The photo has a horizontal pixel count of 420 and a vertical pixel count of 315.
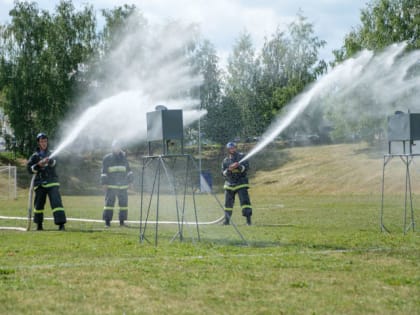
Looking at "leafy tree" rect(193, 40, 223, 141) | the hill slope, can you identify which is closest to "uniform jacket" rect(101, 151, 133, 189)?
the hill slope

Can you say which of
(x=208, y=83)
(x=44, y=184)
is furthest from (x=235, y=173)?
(x=208, y=83)

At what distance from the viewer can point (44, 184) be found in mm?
16125

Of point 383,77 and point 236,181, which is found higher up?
point 383,77

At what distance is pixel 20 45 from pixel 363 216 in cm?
3818

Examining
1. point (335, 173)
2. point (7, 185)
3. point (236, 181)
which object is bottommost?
point (7, 185)

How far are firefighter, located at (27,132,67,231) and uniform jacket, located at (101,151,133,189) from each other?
1.37 metres

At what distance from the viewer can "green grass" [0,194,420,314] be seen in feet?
23.5

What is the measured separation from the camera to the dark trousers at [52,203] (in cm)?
1605

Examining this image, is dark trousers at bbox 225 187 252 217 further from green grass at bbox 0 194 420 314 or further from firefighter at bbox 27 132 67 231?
firefighter at bbox 27 132 67 231

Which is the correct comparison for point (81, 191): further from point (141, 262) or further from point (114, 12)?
point (141, 262)

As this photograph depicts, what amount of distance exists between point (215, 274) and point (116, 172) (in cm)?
863

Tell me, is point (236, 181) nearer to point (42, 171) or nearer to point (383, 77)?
point (42, 171)

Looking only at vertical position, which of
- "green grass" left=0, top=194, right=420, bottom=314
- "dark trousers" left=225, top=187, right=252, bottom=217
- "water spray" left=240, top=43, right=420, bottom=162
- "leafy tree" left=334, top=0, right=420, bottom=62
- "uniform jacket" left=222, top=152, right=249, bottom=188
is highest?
"leafy tree" left=334, top=0, right=420, bottom=62

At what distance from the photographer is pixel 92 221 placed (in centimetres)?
1892
